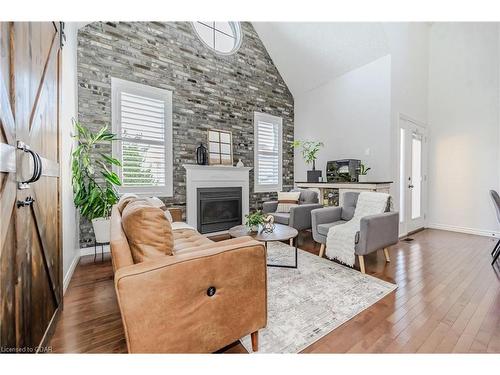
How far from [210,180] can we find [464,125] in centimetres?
500

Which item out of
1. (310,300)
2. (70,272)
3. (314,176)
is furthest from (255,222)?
(314,176)

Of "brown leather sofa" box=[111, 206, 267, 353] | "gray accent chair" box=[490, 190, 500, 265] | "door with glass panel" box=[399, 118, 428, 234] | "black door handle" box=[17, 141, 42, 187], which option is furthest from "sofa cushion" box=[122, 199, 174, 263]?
"door with glass panel" box=[399, 118, 428, 234]

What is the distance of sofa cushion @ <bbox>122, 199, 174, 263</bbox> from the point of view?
1204 millimetres

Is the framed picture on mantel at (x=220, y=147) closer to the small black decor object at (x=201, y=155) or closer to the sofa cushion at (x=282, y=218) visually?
the small black decor object at (x=201, y=155)

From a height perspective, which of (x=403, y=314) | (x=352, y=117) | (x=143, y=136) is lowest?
(x=403, y=314)

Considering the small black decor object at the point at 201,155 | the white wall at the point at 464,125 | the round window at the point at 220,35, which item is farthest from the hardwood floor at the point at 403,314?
the round window at the point at 220,35

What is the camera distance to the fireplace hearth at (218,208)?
167 inches

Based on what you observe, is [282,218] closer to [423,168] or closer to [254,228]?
[254,228]

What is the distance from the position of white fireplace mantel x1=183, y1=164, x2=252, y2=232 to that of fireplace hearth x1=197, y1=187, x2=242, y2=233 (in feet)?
0.26

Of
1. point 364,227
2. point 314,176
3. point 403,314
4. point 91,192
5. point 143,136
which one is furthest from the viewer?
point 314,176

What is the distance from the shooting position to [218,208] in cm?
446

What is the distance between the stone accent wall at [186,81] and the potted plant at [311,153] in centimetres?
49
